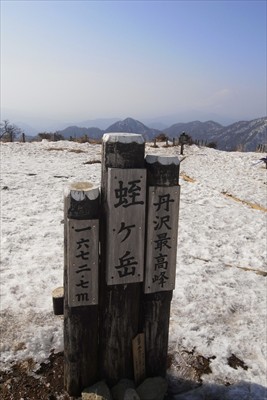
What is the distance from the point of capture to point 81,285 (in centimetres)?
291

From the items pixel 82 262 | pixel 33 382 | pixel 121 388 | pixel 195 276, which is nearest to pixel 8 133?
pixel 195 276

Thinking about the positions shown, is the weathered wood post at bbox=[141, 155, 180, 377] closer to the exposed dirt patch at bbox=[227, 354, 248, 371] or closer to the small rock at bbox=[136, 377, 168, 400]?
the small rock at bbox=[136, 377, 168, 400]

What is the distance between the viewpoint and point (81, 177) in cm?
1280

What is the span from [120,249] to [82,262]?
349 mm

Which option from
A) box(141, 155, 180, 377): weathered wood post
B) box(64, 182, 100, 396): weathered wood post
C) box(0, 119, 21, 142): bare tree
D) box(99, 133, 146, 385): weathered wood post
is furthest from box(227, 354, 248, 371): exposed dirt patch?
box(0, 119, 21, 142): bare tree

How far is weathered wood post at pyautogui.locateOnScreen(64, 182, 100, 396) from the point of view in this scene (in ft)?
9.11

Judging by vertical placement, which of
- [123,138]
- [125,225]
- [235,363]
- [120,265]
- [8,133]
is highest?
[8,133]

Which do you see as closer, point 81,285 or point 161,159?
point 161,159

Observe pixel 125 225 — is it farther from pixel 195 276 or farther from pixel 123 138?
pixel 195 276

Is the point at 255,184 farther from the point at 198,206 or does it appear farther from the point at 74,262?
the point at 74,262

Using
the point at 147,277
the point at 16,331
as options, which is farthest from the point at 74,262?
the point at 16,331

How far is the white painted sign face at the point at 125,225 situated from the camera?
2699 mm

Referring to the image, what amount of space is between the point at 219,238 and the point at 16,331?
4.86 m

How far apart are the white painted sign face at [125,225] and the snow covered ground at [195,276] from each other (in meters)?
0.79
